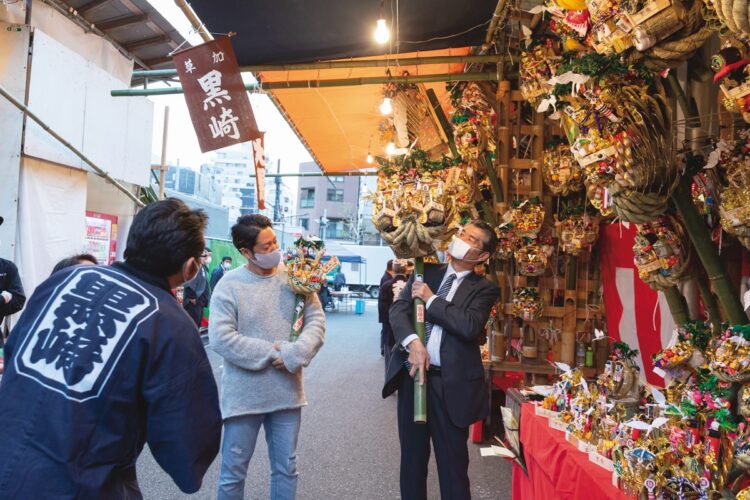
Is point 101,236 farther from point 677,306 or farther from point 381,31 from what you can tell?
A: point 677,306

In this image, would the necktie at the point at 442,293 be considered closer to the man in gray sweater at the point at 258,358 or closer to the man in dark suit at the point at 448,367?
the man in dark suit at the point at 448,367

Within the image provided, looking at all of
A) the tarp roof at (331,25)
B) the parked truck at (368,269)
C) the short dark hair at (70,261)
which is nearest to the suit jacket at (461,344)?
the short dark hair at (70,261)

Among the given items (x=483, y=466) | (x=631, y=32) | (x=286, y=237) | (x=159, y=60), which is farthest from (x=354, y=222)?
(x=631, y=32)

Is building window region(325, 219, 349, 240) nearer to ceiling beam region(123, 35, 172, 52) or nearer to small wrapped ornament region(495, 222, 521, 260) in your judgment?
ceiling beam region(123, 35, 172, 52)

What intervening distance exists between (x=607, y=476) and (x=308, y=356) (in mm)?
1373

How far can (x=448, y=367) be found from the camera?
2359 mm

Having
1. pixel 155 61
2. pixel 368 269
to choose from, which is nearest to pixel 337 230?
pixel 368 269

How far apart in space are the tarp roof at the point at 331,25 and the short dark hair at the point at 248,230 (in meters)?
1.52

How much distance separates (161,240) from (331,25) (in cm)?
251

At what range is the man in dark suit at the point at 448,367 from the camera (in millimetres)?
2334

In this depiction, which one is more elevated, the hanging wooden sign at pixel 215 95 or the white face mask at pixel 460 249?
the hanging wooden sign at pixel 215 95

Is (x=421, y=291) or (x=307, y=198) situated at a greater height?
(x=307, y=198)

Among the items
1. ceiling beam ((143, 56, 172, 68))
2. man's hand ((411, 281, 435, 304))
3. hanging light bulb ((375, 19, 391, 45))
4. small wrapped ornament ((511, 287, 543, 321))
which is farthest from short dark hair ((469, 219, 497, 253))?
ceiling beam ((143, 56, 172, 68))

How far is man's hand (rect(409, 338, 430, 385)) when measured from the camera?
2350 millimetres
